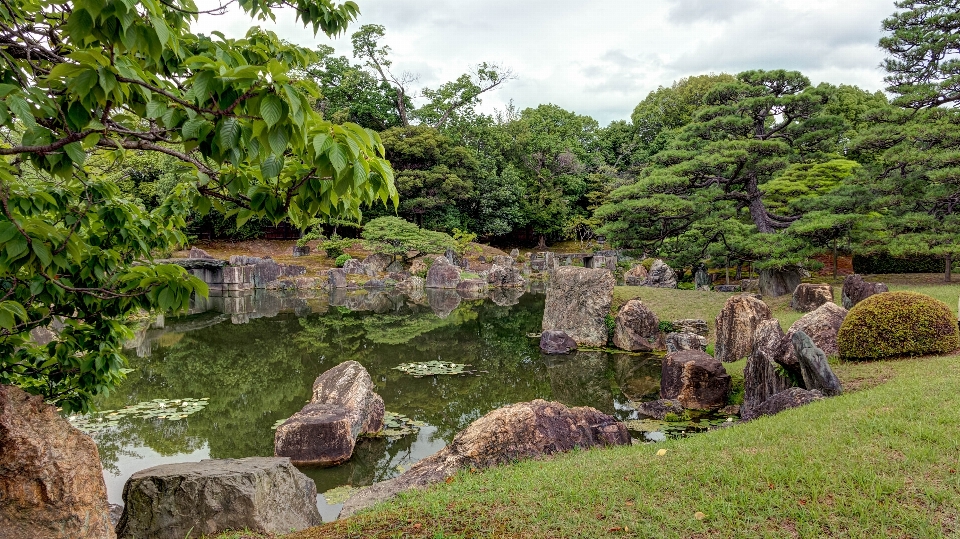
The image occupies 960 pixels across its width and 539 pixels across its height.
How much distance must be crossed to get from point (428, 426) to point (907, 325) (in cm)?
726

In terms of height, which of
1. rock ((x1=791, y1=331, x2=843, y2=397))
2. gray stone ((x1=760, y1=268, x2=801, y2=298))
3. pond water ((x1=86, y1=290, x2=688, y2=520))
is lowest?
pond water ((x1=86, y1=290, x2=688, y2=520))

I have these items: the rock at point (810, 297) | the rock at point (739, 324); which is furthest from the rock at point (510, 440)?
the rock at point (810, 297)

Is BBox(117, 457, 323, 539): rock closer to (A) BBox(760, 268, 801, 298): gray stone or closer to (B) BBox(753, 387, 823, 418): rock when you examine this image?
(B) BBox(753, 387, 823, 418): rock

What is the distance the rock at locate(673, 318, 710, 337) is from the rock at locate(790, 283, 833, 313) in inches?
85.0

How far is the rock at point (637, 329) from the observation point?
13.7 meters

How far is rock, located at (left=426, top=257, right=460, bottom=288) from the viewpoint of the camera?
98.1 feet

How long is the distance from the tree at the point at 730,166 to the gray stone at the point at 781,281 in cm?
24

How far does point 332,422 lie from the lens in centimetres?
692

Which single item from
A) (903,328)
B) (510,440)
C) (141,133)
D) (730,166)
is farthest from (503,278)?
(141,133)

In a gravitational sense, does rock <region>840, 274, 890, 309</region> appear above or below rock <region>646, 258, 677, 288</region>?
above

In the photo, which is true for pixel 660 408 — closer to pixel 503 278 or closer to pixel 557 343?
pixel 557 343

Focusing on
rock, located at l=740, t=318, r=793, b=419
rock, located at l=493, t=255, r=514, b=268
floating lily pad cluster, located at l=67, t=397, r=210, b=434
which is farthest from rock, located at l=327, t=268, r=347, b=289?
rock, located at l=740, t=318, r=793, b=419

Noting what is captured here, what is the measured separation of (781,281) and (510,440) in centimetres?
1307

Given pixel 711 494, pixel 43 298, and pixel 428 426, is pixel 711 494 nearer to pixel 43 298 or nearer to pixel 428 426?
pixel 43 298
